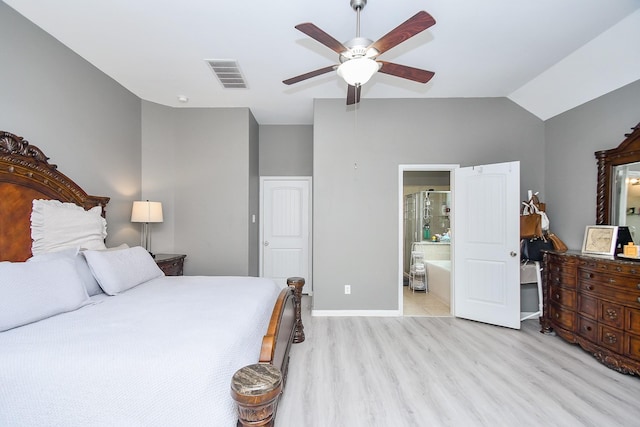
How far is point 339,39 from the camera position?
2.48 m

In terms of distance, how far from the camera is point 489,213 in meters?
3.40

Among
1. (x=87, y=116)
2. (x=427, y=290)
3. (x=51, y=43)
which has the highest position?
(x=51, y=43)

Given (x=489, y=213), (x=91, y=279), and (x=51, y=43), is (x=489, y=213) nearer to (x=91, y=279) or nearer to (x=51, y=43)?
(x=91, y=279)

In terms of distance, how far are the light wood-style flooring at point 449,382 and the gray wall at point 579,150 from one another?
1.43 meters

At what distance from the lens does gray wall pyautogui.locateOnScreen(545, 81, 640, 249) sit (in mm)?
2814

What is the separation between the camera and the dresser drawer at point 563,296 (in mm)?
2818

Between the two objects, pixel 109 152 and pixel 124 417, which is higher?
pixel 109 152

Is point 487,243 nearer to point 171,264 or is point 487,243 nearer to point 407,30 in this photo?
point 407,30

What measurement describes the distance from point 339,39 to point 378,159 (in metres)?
1.62

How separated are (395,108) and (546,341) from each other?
10.6ft

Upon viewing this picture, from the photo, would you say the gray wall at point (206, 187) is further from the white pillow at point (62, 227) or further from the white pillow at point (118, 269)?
the white pillow at point (118, 269)

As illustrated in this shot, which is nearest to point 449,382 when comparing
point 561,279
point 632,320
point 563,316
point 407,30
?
point 632,320

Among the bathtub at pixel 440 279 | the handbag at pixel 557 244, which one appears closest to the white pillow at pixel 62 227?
the bathtub at pixel 440 279

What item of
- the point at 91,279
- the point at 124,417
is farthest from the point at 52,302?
the point at 124,417
